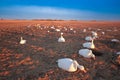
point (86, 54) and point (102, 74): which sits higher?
point (86, 54)

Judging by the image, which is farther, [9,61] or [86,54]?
[86,54]

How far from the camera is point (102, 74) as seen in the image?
758 cm

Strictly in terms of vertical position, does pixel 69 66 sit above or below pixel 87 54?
below

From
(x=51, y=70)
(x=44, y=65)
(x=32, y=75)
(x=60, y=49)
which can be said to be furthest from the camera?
(x=60, y=49)

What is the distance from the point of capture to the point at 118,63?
860 centimetres

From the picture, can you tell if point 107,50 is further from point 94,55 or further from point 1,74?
point 1,74

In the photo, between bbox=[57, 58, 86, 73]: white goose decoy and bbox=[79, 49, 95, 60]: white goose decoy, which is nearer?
bbox=[57, 58, 86, 73]: white goose decoy

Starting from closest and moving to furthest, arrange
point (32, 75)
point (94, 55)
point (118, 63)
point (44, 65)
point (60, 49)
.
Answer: point (32, 75)
point (44, 65)
point (118, 63)
point (94, 55)
point (60, 49)

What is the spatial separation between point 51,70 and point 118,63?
405 cm

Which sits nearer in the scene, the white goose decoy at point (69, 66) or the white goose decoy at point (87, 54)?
the white goose decoy at point (69, 66)

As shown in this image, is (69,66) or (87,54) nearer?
(69,66)

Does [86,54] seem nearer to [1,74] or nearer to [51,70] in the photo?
[51,70]

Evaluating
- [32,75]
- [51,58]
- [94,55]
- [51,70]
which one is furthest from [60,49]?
[32,75]

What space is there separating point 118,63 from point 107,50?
208cm
